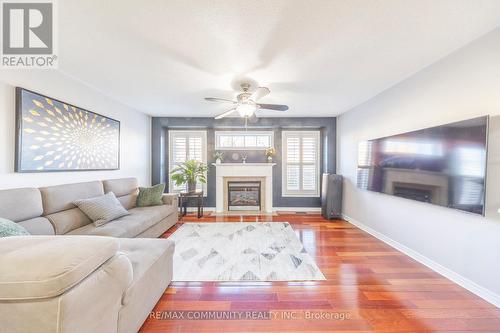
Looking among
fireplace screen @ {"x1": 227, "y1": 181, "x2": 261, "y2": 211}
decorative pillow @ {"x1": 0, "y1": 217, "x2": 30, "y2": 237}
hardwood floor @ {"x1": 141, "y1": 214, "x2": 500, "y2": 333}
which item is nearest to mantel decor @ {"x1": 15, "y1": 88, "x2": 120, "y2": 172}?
decorative pillow @ {"x1": 0, "y1": 217, "x2": 30, "y2": 237}

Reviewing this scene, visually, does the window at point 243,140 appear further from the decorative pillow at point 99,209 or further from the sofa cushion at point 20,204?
the sofa cushion at point 20,204

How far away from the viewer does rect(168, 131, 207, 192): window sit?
525 cm

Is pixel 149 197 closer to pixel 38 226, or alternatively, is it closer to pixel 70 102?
pixel 38 226

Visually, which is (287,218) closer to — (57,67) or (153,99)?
(153,99)

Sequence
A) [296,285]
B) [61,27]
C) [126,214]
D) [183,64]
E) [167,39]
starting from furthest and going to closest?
1. [126,214]
2. [183,64]
3. [296,285]
4. [167,39]
5. [61,27]

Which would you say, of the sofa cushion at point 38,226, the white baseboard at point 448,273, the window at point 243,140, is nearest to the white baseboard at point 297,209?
the window at point 243,140

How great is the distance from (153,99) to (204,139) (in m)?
1.74

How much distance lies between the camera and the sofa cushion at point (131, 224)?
2322 mm

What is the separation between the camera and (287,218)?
4.56m

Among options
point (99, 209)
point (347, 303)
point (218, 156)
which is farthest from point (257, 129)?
point (347, 303)

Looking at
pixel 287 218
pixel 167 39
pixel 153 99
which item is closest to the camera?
pixel 167 39

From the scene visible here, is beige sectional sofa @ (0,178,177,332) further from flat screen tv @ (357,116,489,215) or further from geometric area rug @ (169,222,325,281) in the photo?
flat screen tv @ (357,116,489,215)

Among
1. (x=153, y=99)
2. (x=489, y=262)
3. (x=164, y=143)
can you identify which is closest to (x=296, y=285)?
(x=489, y=262)

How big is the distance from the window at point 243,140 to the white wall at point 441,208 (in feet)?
8.28
